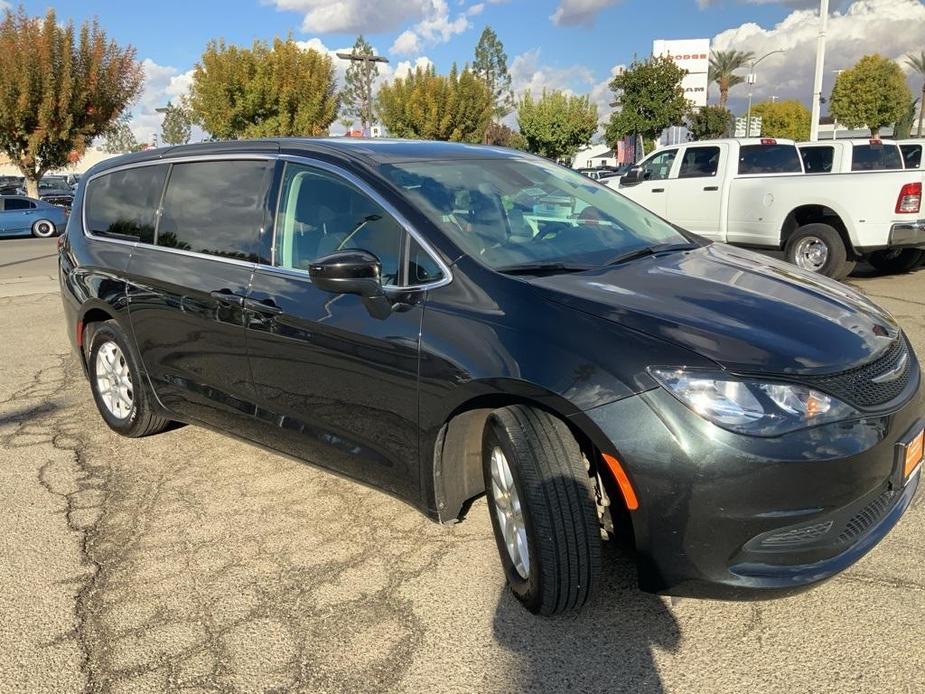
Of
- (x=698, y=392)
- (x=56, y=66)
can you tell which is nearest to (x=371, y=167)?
(x=698, y=392)

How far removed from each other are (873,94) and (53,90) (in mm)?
54047

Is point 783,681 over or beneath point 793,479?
beneath

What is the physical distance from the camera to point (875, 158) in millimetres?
12125

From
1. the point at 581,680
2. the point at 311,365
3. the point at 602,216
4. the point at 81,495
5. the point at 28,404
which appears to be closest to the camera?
the point at 581,680

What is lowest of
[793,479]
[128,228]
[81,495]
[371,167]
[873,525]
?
[81,495]

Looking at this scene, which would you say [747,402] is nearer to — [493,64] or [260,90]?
[260,90]

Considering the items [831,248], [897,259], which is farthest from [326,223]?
[897,259]

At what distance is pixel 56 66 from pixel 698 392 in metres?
34.1

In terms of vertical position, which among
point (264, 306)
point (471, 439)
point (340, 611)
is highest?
point (264, 306)

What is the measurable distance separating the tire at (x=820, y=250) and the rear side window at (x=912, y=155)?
4551mm

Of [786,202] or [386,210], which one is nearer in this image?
[386,210]

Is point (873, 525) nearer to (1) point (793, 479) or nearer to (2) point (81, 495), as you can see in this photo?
(1) point (793, 479)

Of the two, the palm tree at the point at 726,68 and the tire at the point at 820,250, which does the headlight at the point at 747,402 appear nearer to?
the tire at the point at 820,250

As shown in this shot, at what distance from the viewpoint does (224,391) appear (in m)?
3.79
